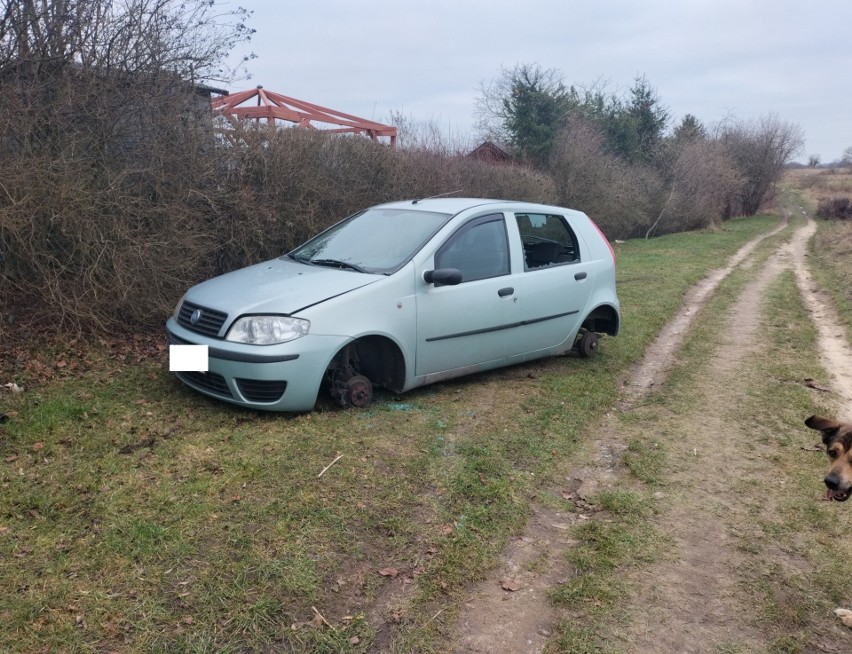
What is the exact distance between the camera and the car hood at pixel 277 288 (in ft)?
16.2

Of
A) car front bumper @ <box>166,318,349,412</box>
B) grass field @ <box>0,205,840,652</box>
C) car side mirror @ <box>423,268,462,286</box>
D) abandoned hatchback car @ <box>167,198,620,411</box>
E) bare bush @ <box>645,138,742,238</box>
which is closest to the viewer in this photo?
grass field @ <box>0,205,840,652</box>

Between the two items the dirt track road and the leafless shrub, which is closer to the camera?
the dirt track road

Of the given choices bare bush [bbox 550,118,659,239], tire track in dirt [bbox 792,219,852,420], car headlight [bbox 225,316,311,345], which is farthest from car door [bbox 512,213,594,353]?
bare bush [bbox 550,118,659,239]

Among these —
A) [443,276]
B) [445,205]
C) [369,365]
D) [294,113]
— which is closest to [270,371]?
[369,365]

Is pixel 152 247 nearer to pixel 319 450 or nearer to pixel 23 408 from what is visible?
pixel 23 408

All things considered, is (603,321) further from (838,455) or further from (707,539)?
(838,455)

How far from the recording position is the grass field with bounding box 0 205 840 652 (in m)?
2.93

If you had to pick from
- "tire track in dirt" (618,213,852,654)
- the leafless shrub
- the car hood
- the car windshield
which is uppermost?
the leafless shrub

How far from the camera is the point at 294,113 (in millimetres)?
11250

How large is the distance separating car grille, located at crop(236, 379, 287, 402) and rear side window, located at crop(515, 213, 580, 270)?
279cm

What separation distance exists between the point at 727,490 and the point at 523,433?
1528 millimetres

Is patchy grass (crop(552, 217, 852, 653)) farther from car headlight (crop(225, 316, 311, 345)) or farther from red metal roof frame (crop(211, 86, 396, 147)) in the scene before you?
red metal roof frame (crop(211, 86, 396, 147))

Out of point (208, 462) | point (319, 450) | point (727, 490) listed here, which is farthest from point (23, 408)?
point (727, 490)

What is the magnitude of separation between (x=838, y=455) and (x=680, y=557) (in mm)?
1025
